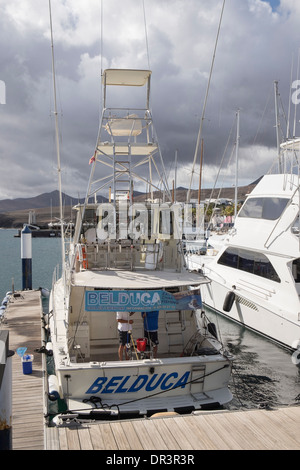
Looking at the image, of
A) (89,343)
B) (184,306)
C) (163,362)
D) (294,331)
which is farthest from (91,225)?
(294,331)

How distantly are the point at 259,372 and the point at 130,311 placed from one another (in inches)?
217

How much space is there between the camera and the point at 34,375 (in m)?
8.89

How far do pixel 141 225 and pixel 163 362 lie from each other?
4.61 metres

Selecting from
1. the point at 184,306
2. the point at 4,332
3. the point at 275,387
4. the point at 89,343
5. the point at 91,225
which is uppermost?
the point at 91,225

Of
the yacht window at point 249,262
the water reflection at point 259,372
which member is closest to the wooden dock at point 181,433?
the water reflection at point 259,372

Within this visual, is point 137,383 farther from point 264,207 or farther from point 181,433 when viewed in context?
point 264,207

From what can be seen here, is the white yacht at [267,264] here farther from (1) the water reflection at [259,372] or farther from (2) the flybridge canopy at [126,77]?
(2) the flybridge canopy at [126,77]

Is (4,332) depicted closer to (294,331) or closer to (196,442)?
(196,442)

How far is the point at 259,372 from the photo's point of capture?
1124cm

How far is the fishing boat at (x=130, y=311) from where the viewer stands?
7.35 m

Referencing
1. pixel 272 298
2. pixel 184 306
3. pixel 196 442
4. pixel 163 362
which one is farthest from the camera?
pixel 272 298

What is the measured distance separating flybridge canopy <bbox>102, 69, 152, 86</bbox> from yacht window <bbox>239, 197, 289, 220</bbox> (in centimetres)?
672

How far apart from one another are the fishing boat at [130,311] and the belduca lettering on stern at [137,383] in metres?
0.02

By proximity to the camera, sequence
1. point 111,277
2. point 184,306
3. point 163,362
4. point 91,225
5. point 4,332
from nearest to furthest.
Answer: point 4,332 → point 163,362 → point 184,306 → point 111,277 → point 91,225
